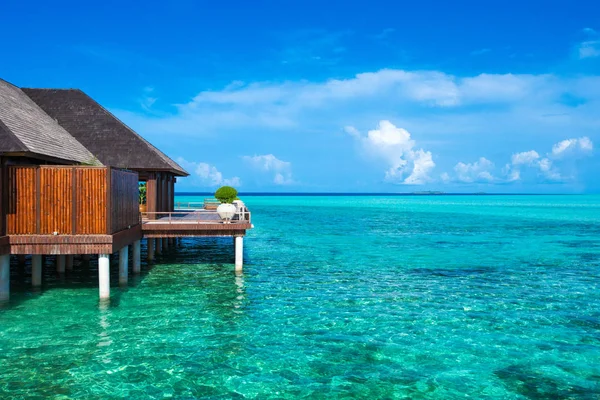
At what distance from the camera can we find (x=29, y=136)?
17.3 m

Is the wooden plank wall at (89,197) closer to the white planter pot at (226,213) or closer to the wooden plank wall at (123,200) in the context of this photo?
the wooden plank wall at (123,200)

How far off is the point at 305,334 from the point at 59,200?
29.2 ft

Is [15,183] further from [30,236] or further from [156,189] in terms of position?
[156,189]

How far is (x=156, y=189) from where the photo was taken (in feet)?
87.7

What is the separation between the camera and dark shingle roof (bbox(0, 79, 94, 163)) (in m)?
15.5

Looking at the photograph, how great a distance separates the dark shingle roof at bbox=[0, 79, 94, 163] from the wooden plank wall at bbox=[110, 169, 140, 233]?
7.99 feet

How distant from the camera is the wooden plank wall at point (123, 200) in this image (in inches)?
659

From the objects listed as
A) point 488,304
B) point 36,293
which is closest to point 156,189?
point 36,293

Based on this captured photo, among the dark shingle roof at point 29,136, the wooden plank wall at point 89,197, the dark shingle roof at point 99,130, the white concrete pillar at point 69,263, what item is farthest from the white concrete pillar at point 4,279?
the dark shingle roof at point 99,130

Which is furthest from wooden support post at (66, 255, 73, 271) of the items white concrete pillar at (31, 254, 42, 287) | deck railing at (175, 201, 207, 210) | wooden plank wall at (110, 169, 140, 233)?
deck railing at (175, 201, 207, 210)

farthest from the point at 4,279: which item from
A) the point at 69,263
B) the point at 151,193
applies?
the point at 151,193

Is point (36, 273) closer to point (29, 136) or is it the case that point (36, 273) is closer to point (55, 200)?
point (55, 200)

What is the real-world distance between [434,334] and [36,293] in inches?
554

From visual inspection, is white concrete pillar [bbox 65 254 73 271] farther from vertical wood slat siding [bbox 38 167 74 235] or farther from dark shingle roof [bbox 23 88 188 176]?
vertical wood slat siding [bbox 38 167 74 235]
